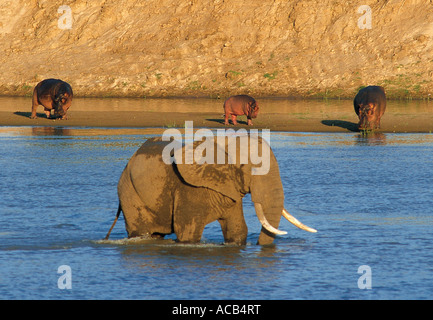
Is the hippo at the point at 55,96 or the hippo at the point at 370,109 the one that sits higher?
the hippo at the point at 55,96

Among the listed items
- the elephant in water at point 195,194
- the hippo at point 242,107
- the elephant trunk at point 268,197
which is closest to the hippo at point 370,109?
the hippo at point 242,107

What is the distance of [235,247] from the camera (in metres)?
11.2

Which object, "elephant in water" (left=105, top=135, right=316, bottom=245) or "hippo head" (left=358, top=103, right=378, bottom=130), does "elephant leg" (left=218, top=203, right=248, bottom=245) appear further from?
"hippo head" (left=358, top=103, right=378, bottom=130)

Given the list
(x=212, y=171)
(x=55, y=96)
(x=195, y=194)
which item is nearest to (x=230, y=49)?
(x=55, y=96)

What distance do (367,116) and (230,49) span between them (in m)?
24.7

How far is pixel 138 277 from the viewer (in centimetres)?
990

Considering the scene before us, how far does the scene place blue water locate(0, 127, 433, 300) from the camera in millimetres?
9531

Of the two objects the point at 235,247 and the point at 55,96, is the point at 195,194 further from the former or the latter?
the point at 55,96

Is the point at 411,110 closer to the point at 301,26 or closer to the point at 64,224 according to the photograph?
the point at 301,26

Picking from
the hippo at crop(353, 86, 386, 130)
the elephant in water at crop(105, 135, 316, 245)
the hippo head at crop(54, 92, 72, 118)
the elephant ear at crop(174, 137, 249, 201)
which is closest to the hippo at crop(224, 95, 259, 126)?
the hippo at crop(353, 86, 386, 130)

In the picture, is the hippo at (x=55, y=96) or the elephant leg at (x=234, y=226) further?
the hippo at (x=55, y=96)

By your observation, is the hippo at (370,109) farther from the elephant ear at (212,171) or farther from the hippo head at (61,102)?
the elephant ear at (212,171)

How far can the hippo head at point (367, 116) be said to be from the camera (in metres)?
27.1

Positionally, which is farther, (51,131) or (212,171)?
(51,131)
